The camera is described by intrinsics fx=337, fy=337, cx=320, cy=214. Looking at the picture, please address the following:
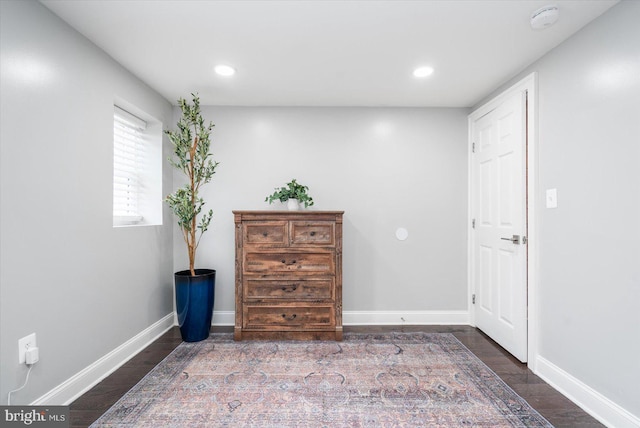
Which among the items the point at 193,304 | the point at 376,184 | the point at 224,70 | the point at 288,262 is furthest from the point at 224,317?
the point at 224,70

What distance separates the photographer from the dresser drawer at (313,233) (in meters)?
3.08

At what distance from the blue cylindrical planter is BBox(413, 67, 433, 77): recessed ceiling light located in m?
2.47

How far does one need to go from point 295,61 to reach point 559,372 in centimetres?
280

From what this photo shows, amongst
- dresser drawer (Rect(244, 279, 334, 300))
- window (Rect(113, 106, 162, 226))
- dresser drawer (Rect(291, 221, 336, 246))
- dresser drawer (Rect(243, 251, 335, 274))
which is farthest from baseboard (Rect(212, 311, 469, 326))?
window (Rect(113, 106, 162, 226))

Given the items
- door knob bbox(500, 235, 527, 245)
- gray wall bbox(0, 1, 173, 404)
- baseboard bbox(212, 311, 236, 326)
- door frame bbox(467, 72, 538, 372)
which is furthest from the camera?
baseboard bbox(212, 311, 236, 326)

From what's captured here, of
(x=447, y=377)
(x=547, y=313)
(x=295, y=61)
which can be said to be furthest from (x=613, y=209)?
(x=295, y=61)

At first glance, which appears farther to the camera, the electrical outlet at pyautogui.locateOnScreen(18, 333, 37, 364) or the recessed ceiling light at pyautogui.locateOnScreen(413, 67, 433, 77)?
the recessed ceiling light at pyautogui.locateOnScreen(413, 67, 433, 77)

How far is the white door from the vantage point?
8.56 feet

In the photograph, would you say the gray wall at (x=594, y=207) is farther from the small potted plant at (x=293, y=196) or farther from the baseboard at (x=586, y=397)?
the small potted plant at (x=293, y=196)

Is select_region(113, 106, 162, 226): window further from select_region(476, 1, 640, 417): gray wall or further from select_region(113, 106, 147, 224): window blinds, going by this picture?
select_region(476, 1, 640, 417): gray wall

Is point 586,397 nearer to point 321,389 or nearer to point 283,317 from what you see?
point 321,389

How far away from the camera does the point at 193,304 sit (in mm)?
2975

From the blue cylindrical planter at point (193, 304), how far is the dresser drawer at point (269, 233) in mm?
544

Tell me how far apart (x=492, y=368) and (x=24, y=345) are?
2942 mm
